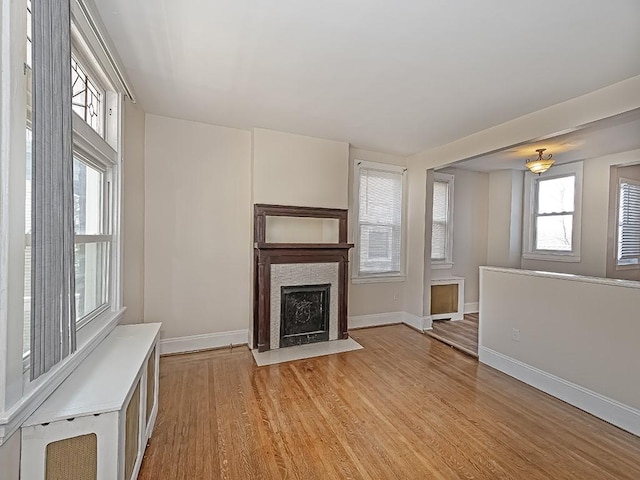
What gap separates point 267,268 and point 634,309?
3307mm

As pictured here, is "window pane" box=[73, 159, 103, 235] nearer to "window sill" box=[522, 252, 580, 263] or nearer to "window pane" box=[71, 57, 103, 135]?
"window pane" box=[71, 57, 103, 135]

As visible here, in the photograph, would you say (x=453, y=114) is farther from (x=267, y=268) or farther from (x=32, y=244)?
(x=32, y=244)

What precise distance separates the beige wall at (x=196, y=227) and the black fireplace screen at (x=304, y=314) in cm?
50

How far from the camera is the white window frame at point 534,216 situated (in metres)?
4.60

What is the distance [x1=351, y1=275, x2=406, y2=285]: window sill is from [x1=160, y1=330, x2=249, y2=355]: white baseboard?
1743 mm

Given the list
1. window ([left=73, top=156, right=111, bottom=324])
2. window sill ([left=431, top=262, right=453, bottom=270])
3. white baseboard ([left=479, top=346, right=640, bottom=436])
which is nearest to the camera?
window ([left=73, top=156, right=111, bottom=324])

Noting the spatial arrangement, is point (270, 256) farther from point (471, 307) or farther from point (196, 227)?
point (471, 307)

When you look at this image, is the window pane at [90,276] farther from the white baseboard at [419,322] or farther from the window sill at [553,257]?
the window sill at [553,257]

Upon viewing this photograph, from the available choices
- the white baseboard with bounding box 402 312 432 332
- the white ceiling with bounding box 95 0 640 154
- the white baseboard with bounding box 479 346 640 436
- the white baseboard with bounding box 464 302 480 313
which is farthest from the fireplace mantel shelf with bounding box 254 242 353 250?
the white baseboard with bounding box 464 302 480 313

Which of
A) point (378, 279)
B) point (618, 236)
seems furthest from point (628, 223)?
point (378, 279)

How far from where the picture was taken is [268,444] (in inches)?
78.4

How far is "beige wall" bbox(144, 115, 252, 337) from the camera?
3.34m

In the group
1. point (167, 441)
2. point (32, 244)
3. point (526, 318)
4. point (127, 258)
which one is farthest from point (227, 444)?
point (526, 318)

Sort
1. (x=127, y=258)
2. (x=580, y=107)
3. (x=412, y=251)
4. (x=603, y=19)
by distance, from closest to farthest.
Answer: (x=603, y=19) < (x=580, y=107) < (x=127, y=258) < (x=412, y=251)
